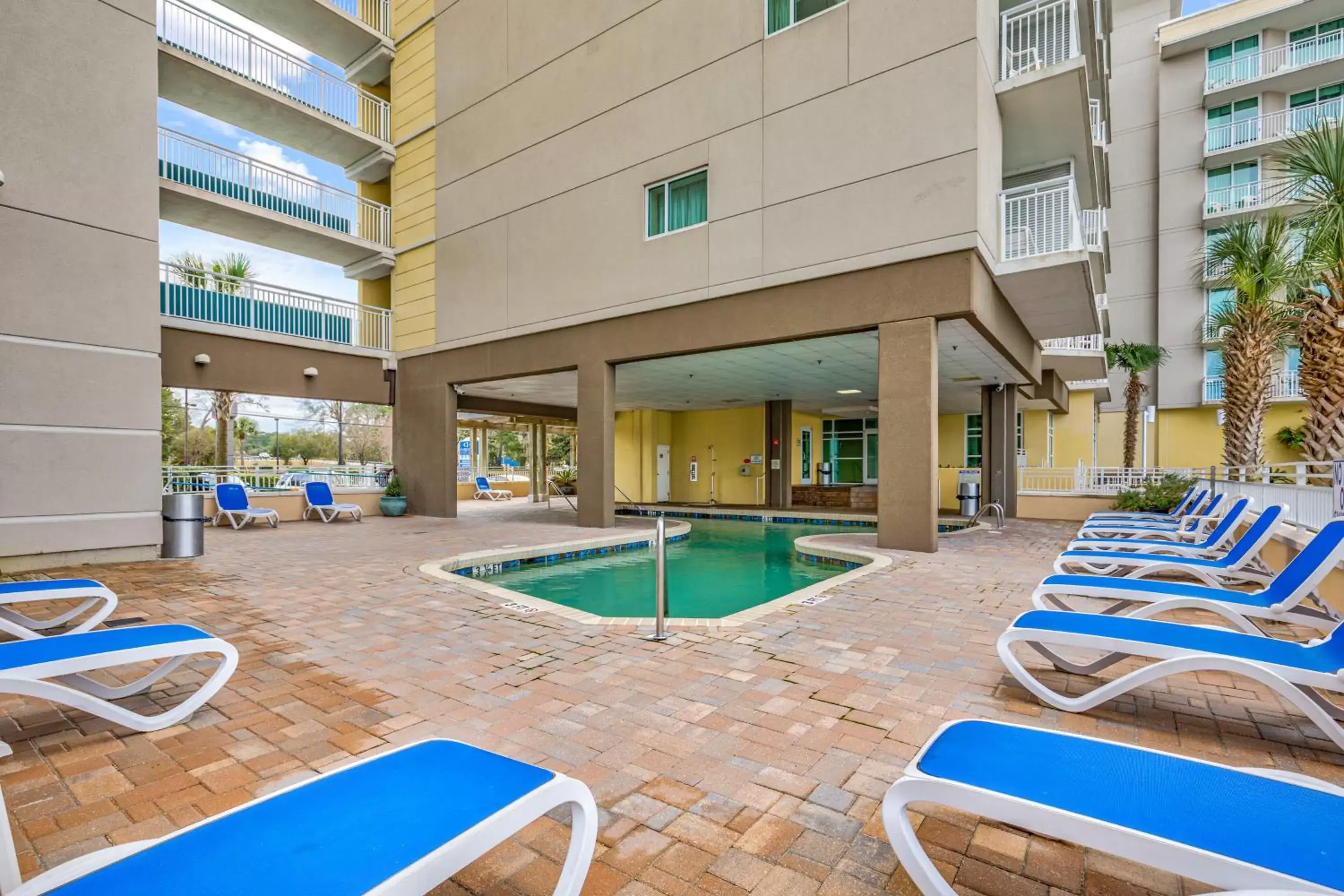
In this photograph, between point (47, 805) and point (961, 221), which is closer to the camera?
point (47, 805)

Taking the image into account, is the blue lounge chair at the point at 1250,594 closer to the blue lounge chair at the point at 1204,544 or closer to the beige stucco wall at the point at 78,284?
the blue lounge chair at the point at 1204,544

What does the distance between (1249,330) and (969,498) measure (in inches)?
243

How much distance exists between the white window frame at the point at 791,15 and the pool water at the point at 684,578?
783 cm

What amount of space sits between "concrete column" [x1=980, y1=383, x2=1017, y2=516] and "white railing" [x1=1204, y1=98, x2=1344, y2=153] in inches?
560

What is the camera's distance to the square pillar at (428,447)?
14766 mm

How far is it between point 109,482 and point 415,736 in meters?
Result: 7.70

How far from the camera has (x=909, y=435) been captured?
8.80m

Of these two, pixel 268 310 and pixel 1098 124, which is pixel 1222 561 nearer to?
pixel 1098 124

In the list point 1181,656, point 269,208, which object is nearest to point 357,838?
point 1181,656

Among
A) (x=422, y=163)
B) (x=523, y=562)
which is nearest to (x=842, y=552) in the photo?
(x=523, y=562)

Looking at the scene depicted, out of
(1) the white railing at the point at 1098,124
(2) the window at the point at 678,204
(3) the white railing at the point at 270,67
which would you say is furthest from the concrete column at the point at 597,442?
(1) the white railing at the point at 1098,124

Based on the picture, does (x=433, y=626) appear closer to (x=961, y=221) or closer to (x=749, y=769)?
(x=749, y=769)

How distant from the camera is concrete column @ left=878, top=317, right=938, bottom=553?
8609mm

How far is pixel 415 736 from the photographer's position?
114 inches
